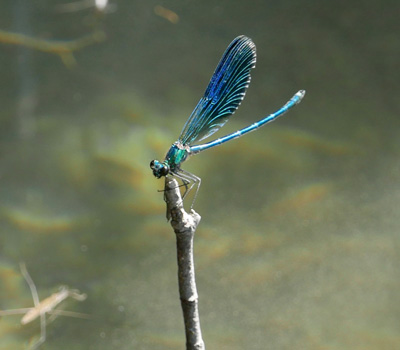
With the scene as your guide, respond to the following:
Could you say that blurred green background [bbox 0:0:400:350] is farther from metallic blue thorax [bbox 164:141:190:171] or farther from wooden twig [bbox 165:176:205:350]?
wooden twig [bbox 165:176:205:350]

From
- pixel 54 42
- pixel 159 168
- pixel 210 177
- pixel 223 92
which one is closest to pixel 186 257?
pixel 159 168

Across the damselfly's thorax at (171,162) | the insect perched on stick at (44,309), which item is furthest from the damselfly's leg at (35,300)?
the damselfly's thorax at (171,162)

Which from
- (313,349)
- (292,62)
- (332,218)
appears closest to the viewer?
(313,349)

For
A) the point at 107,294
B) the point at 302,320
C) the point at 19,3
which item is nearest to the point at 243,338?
the point at 302,320

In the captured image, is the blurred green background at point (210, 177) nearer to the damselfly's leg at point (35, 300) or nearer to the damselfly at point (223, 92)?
the damselfly's leg at point (35, 300)

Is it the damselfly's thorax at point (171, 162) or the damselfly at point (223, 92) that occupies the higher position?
the damselfly at point (223, 92)

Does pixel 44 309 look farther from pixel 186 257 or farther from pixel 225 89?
pixel 186 257

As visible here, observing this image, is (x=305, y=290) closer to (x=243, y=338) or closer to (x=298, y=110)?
(x=243, y=338)
